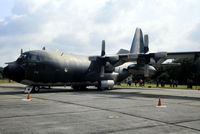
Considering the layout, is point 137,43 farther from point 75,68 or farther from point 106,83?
point 75,68

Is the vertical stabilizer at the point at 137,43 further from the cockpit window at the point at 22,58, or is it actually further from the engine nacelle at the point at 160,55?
the cockpit window at the point at 22,58

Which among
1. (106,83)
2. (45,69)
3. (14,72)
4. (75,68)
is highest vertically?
(75,68)

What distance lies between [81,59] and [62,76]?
418 centimetres

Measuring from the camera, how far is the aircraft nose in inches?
805

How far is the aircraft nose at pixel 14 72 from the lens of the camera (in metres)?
20.4

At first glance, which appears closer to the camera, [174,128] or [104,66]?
[174,128]

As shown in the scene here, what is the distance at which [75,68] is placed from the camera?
83.3 feet

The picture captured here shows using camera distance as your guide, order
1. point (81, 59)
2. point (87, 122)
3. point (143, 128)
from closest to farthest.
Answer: point (143, 128) < point (87, 122) < point (81, 59)

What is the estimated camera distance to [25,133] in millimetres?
6336

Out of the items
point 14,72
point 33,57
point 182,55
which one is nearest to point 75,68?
point 33,57

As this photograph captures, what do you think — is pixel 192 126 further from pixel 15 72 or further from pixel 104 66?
pixel 104 66

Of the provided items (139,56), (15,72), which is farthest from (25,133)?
(139,56)

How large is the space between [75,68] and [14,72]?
7126 millimetres

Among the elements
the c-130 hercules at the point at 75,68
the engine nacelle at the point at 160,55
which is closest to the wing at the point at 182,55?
the c-130 hercules at the point at 75,68
